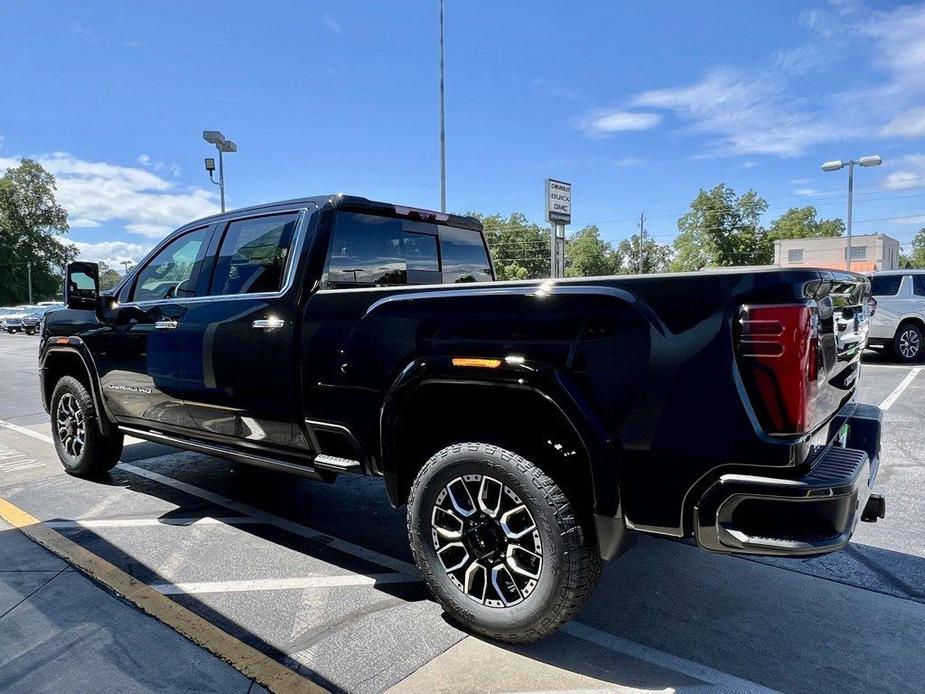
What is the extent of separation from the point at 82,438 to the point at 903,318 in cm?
1378

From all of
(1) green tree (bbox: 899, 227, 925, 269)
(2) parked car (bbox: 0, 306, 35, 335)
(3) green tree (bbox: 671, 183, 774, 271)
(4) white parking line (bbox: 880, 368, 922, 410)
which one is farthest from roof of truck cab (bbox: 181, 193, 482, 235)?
(1) green tree (bbox: 899, 227, 925, 269)

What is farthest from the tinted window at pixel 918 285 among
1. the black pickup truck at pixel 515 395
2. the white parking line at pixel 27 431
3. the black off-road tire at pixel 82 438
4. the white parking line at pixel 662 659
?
the white parking line at pixel 27 431

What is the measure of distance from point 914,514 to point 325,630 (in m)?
3.78

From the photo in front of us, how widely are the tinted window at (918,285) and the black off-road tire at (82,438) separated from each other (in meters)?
13.7

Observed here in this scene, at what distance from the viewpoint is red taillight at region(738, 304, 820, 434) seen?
201 cm

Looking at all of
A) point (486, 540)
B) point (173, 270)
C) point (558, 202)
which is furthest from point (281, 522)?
point (558, 202)

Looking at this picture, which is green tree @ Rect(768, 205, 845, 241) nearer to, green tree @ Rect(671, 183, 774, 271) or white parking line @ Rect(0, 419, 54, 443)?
green tree @ Rect(671, 183, 774, 271)

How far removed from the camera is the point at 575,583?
2406mm

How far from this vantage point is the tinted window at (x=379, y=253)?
11.6ft

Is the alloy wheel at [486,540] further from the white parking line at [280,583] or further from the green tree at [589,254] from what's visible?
the green tree at [589,254]

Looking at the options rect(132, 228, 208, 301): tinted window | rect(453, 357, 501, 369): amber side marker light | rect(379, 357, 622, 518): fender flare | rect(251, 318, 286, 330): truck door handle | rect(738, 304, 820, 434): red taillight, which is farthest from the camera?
rect(132, 228, 208, 301): tinted window

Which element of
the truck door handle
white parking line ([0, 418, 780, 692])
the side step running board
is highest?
the truck door handle

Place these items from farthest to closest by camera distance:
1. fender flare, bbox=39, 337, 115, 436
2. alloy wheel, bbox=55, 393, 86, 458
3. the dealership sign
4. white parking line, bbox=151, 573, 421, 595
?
the dealership sign
alloy wheel, bbox=55, 393, 86, 458
fender flare, bbox=39, 337, 115, 436
white parking line, bbox=151, 573, 421, 595

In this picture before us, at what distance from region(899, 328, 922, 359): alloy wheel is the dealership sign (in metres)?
8.05
